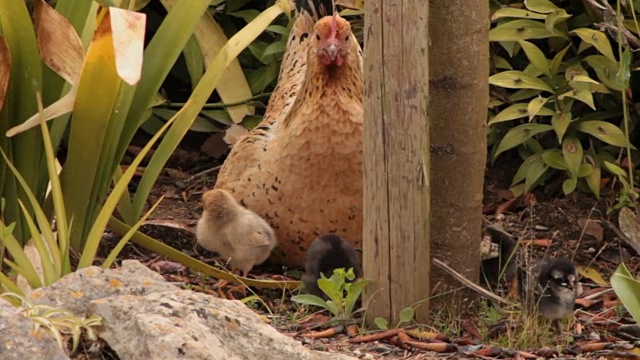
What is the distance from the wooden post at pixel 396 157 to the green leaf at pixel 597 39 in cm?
156

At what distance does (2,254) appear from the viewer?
174 inches

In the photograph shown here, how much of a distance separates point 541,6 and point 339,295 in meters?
1.99

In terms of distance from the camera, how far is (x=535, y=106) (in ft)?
18.4

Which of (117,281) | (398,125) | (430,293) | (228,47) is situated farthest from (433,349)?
(228,47)

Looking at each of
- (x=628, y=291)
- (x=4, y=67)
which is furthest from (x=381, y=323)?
(x=4, y=67)

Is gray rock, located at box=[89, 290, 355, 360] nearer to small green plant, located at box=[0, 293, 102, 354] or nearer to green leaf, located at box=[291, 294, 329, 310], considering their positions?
small green plant, located at box=[0, 293, 102, 354]

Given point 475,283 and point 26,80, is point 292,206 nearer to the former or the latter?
point 475,283

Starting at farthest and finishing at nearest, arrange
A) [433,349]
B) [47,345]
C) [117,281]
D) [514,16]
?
[514,16]
[433,349]
[117,281]
[47,345]

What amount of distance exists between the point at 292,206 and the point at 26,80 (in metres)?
1.36

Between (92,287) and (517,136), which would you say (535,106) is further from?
(92,287)

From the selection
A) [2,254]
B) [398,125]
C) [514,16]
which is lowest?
[2,254]

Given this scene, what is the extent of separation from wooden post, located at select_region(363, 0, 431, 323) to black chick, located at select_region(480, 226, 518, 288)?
659mm

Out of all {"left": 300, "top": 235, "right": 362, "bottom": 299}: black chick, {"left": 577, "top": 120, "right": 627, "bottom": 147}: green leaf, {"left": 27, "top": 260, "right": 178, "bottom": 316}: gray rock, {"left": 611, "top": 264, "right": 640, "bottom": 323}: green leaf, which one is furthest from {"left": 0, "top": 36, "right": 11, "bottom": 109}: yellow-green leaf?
{"left": 577, "top": 120, "right": 627, "bottom": 147}: green leaf

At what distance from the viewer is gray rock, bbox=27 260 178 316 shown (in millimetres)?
3525
